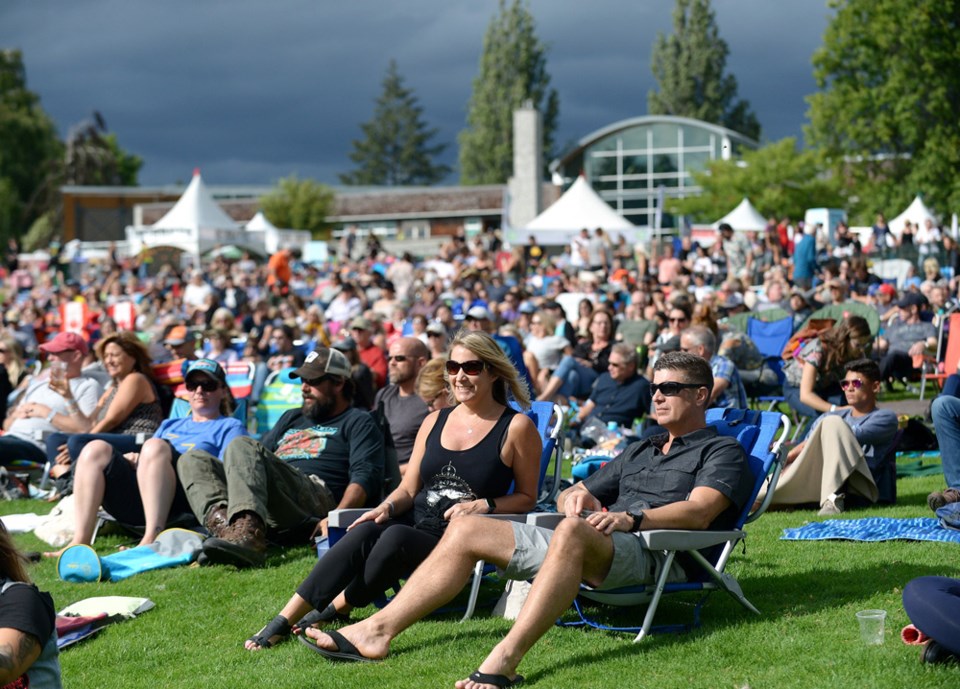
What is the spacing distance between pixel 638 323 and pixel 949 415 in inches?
264

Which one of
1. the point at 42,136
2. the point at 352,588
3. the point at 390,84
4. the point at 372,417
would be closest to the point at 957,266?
the point at 372,417

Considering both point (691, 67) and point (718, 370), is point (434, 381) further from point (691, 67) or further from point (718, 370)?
point (691, 67)

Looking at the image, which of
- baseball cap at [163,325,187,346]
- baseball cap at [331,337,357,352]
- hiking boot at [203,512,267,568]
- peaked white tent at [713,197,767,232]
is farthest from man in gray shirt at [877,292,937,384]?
peaked white tent at [713,197,767,232]

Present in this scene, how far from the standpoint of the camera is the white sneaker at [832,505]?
24.5 ft

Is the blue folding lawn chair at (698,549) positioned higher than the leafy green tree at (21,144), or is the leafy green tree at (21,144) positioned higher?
the leafy green tree at (21,144)

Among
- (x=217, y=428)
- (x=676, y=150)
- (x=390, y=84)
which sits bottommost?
(x=217, y=428)

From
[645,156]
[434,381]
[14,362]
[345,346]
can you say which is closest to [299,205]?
[645,156]

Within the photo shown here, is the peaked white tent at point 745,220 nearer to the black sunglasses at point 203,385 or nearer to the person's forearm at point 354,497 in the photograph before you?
the black sunglasses at point 203,385

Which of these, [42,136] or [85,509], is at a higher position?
[42,136]

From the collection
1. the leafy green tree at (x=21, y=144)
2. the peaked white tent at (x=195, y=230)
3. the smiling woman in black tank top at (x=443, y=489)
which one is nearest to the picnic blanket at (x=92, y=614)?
the smiling woman in black tank top at (x=443, y=489)

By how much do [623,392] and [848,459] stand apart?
121 inches

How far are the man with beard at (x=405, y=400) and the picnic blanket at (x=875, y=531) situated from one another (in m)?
2.66

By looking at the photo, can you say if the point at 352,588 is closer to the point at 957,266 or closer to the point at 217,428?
the point at 217,428

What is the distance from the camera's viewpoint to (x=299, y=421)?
23.7ft
